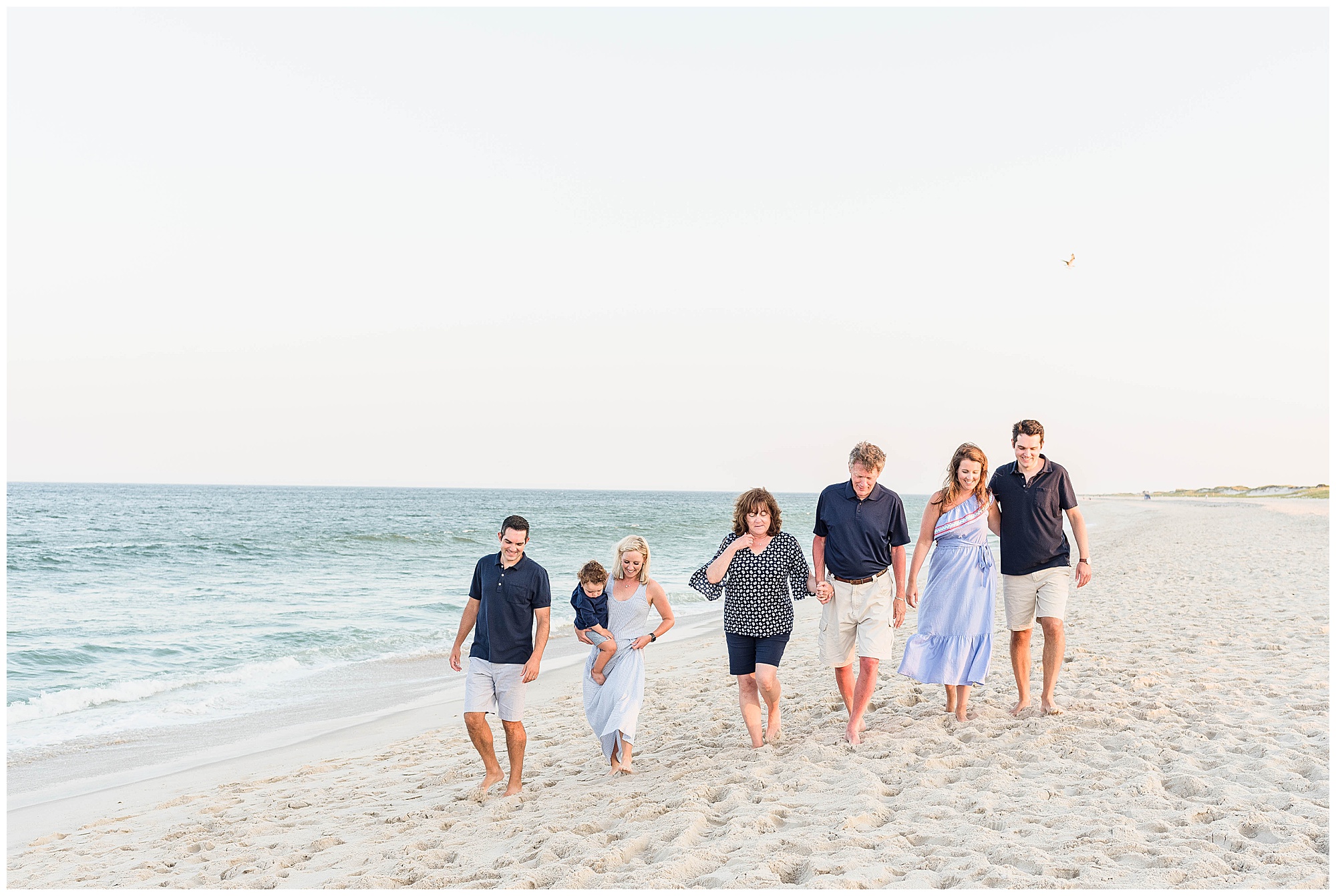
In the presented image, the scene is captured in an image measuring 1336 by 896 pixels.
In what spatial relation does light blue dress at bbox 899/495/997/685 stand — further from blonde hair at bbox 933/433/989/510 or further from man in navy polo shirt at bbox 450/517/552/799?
man in navy polo shirt at bbox 450/517/552/799

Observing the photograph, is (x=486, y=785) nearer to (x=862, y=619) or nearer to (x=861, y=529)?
(x=862, y=619)

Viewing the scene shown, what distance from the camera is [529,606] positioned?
4.70 meters

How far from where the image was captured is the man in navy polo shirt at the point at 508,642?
15.3 ft

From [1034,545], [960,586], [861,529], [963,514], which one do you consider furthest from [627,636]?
[1034,545]

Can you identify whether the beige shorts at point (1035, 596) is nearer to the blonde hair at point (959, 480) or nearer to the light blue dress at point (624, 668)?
the blonde hair at point (959, 480)

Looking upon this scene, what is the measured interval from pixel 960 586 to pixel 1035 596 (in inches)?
19.8

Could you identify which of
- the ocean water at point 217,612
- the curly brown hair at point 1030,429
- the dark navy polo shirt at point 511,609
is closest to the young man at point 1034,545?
the curly brown hair at point 1030,429

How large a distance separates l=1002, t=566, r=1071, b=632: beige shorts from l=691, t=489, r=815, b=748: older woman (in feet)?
4.35

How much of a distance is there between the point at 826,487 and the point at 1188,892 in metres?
2.71

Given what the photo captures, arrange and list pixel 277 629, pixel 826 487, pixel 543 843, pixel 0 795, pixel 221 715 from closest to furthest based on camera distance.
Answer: pixel 543 843
pixel 826 487
pixel 0 795
pixel 221 715
pixel 277 629

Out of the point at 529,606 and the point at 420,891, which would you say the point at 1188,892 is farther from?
the point at 529,606

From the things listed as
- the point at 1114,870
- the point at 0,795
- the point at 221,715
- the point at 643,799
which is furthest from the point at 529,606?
the point at 221,715

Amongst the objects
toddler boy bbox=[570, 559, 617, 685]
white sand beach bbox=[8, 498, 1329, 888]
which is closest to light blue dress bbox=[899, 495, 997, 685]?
white sand beach bbox=[8, 498, 1329, 888]

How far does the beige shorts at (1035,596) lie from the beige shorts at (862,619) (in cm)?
80
